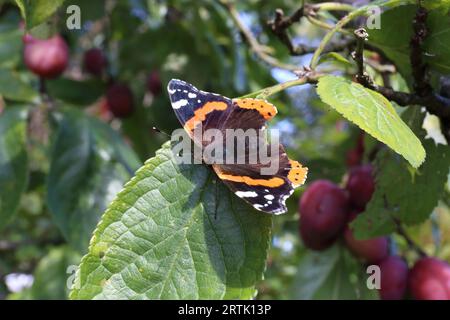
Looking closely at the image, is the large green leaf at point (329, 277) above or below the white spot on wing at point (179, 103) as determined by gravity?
below

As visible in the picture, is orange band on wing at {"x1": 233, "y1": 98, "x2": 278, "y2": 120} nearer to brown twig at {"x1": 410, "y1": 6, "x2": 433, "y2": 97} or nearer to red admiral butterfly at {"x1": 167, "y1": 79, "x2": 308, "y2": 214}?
red admiral butterfly at {"x1": 167, "y1": 79, "x2": 308, "y2": 214}

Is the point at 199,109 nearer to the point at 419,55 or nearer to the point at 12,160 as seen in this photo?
the point at 419,55

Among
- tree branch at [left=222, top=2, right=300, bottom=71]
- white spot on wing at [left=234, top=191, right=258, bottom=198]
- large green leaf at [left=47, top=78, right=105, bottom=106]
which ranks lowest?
large green leaf at [left=47, top=78, right=105, bottom=106]

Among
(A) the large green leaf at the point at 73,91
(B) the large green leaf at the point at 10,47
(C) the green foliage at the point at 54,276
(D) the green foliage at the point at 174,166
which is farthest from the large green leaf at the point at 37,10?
(A) the large green leaf at the point at 73,91

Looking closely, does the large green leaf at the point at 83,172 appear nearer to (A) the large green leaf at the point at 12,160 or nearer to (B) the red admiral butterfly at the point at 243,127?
(A) the large green leaf at the point at 12,160

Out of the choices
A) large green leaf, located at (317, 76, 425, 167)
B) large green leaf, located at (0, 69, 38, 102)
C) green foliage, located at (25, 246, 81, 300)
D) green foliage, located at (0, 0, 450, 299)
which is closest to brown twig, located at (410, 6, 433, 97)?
green foliage, located at (0, 0, 450, 299)

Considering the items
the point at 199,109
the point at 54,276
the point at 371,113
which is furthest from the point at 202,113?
the point at 54,276
